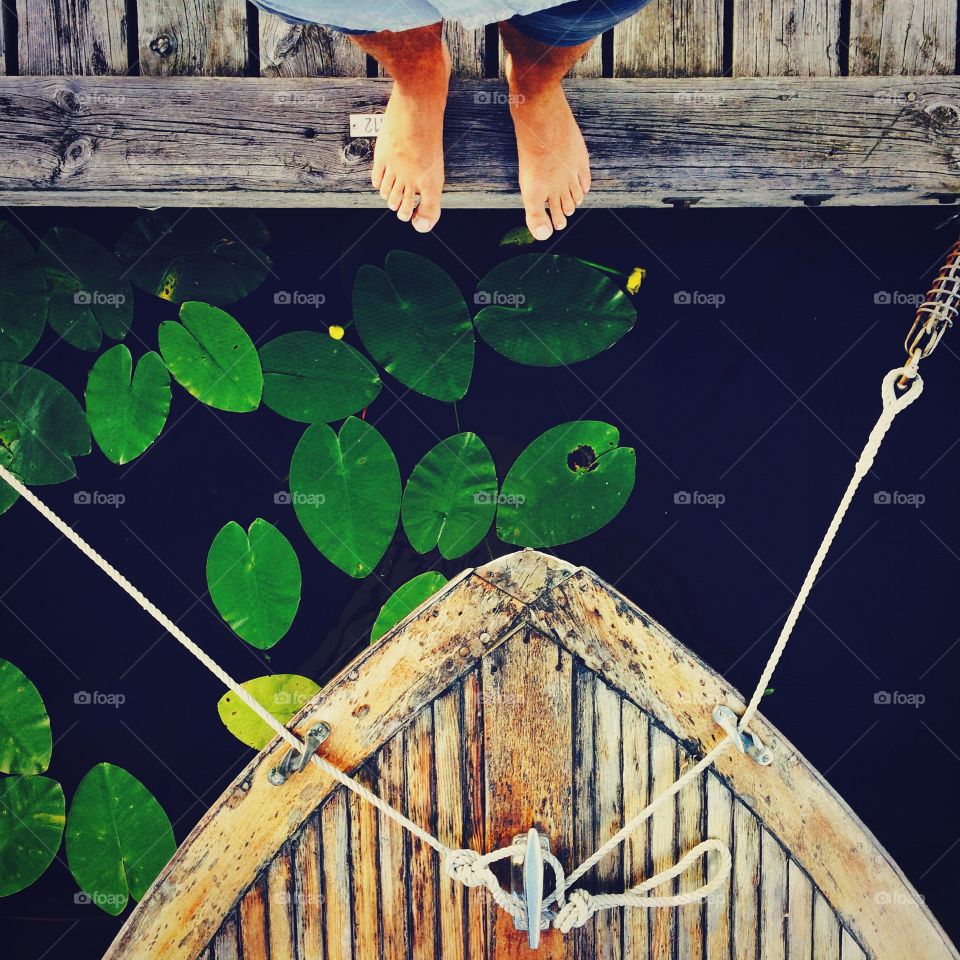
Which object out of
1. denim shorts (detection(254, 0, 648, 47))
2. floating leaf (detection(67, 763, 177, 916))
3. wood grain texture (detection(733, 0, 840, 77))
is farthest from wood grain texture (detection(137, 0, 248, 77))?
floating leaf (detection(67, 763, 177, 916))

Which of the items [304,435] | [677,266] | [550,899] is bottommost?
[550,899]

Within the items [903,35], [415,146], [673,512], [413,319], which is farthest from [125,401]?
[903,35]

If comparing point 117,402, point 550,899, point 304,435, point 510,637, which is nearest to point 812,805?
point 550,899

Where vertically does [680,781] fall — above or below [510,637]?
below

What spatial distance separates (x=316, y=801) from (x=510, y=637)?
1.44 feet

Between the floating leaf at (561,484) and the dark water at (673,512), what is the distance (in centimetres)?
4

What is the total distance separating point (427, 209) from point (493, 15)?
51 centimetres

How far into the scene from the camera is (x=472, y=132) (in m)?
1.29

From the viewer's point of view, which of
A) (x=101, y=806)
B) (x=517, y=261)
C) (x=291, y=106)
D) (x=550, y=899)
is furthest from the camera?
(x=101, y=806)

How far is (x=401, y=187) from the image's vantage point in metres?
1.25

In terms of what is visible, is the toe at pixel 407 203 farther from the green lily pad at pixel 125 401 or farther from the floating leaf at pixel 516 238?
the green lily pad at pixel 125 401

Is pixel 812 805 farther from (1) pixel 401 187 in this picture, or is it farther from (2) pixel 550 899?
(1) pixel 401 187

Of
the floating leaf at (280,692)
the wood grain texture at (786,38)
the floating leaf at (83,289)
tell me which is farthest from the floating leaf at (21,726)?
the wood grain texture at (786,38)

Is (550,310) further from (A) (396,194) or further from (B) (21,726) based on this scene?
(B) (21,726)
